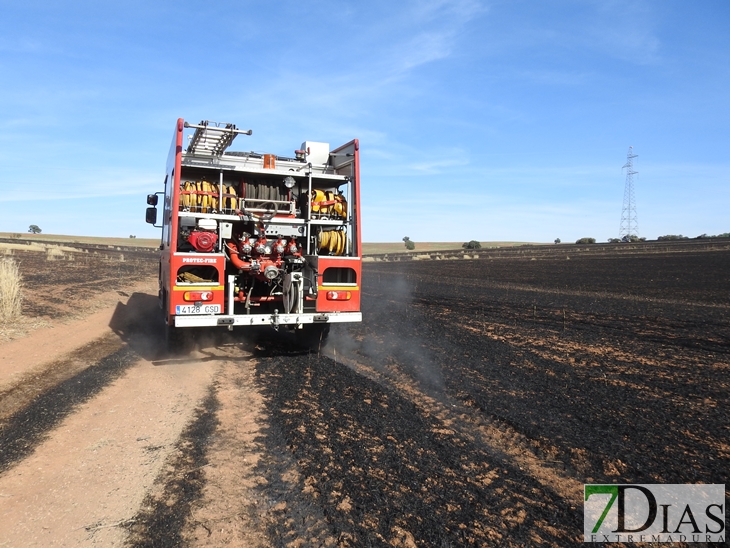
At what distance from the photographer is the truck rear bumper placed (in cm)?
720

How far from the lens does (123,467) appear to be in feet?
13.9

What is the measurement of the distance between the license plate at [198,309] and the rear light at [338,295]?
67.0 inches

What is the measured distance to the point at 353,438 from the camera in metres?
4.89

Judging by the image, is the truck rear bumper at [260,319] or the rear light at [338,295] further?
the rear light at [338,295]

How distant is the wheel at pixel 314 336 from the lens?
29.8 feet

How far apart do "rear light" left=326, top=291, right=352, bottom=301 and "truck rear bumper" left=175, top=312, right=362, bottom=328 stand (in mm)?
233

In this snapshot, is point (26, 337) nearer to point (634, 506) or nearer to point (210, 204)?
point (210, 204)

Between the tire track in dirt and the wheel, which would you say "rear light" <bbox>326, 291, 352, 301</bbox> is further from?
the tire track in dirt

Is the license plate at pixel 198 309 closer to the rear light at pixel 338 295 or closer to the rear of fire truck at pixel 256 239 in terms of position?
the rear of fire truck at pixel 256 239

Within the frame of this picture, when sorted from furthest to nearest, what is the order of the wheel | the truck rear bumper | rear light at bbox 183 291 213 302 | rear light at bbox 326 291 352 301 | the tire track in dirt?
1. the wheel
2. rear light at bbox 326 291 352 301
3. rear light at bbox 183 291 213 302
4. the truck rear bumper
5. the tire track in dirt

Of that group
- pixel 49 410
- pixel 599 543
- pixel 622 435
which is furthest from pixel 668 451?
pixel 49 410

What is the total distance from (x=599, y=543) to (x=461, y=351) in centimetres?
585

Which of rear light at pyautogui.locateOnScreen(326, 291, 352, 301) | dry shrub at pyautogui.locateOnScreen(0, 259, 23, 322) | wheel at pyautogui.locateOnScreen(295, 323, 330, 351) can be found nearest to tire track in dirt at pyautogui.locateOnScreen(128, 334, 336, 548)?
rear light at pyautogui.locateOnScreen(326, 291, 352, 301)

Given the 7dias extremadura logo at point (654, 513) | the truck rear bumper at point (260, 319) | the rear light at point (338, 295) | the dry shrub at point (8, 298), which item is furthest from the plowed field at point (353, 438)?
the dry shrub at point (8, 298)
